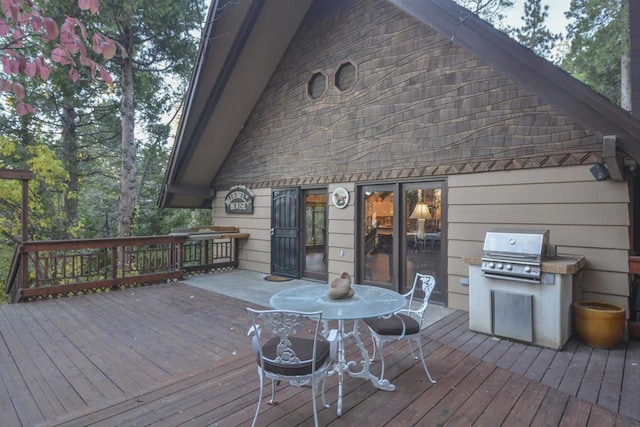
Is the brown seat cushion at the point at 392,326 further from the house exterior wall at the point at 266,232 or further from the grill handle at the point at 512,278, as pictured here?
the house exterior wall at the point at 266,232

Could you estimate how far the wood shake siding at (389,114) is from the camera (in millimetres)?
4281

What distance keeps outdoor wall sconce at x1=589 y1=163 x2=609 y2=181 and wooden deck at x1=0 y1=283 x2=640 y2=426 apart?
1734mm

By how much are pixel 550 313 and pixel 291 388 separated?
8.62ft

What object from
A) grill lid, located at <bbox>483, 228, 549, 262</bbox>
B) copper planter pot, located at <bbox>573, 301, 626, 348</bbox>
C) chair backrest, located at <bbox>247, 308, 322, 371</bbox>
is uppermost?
grill lid, located at <bbox>483, 228, 549, 262</bbox>

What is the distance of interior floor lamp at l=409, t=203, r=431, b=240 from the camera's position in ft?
17.0

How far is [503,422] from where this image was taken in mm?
2234

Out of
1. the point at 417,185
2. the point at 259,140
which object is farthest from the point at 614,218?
the point at 259,140

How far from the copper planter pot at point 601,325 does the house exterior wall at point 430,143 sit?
41 centimetres

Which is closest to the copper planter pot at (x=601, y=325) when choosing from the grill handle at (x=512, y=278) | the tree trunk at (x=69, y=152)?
the grill handle at (x=512, y=278)

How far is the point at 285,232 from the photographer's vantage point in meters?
7.07

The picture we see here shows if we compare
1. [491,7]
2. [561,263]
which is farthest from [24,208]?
[491,7]

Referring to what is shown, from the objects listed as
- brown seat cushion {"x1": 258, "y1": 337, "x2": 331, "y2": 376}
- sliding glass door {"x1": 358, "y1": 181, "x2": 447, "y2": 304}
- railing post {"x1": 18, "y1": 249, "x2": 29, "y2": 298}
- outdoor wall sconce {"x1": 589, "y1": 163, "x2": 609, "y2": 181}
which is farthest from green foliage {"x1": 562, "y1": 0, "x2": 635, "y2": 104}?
railing post {"x1": 18, "y1": 249, "x2": 29, "y2": 298}

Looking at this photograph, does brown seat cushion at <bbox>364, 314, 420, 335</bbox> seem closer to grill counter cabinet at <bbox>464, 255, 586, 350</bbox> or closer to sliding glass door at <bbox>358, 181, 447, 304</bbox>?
grill counter cabinet at <bbox>464, 255, 586, 350</bbox>

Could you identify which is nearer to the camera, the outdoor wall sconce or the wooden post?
the outdoor wall sconce
